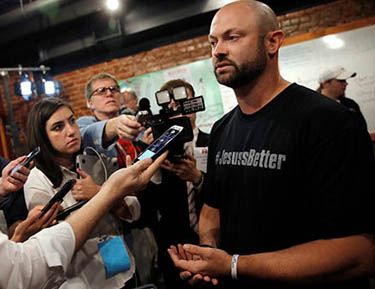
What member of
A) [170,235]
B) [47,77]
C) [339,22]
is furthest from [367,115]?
[47,77]

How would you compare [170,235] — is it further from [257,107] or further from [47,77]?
[47,77]

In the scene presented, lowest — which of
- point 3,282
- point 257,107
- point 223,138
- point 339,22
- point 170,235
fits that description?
point 170,235

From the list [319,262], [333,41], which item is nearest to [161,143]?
[319,262]

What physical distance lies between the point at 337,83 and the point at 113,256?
291cm

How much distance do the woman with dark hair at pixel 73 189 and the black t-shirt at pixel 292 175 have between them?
518mm

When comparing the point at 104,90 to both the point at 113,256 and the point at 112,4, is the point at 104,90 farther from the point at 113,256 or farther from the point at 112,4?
the point at 112,4

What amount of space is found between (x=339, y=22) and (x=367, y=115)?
1.03 meters

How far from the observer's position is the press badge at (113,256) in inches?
51.9

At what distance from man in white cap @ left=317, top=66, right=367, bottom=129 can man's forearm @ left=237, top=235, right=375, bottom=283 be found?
2602mm

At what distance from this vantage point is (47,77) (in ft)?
14.5

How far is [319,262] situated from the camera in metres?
0.91

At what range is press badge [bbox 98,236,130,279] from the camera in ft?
4.32

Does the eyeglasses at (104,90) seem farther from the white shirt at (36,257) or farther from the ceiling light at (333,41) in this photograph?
the ceiling light at (333,41)

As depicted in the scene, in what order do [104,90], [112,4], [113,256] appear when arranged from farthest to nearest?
[112,4] → [104,90] → [113,256]
